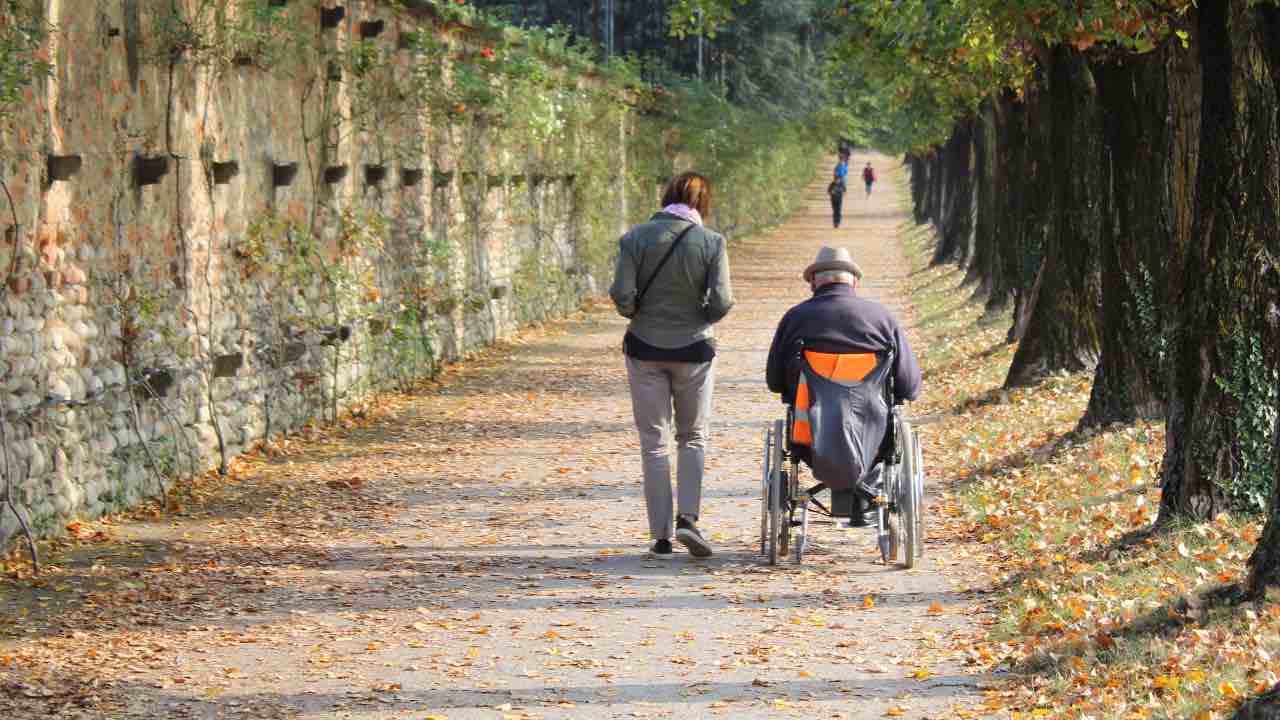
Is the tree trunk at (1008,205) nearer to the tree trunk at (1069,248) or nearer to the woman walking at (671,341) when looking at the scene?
the tree trunk at (1069,248)

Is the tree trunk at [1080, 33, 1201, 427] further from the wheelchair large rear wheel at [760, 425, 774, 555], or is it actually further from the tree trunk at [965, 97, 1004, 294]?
the tree trunk at [965, 97, 1004, 294]

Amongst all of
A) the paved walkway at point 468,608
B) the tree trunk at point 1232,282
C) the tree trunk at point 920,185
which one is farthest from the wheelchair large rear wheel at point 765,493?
the tree trunk at point 920,185

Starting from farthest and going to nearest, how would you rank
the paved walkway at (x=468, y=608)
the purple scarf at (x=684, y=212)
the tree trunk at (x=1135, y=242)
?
the tree trunk at (x=1135, y=242)
the purple scarf at (x=684, y=212)
the paved walkway at (x=468, y=608)

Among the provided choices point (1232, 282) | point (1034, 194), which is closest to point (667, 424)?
point (1232, 282)

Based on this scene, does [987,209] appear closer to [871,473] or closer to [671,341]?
[671,341]

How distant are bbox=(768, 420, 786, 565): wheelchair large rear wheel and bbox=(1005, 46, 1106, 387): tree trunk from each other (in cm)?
570

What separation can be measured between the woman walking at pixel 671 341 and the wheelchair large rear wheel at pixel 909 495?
961mm

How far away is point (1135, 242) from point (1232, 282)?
148 inches

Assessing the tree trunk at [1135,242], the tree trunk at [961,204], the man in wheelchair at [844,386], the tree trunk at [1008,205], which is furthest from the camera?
the tree trunk at [961,204]

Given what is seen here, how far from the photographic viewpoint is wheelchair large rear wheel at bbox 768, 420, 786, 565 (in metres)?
8.60

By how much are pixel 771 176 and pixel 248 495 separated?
38.2 meters

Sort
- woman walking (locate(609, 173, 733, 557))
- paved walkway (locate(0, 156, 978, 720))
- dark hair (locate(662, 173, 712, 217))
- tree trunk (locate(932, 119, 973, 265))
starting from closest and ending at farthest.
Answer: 1. paved walkway (locate(0, 156, 978, 720))
2. woman walking (locate(609, 173, 733, 557))
3. dark hair (locate(662, 173, 712, 217))
4. tree trunk (locate(932, 119, 973, 265))

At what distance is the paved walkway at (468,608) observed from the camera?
6.56 meters

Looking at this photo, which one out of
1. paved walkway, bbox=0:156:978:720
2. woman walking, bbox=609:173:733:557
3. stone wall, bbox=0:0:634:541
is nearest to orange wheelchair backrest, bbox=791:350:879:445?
woman walking, bbox=609:173:733:557
